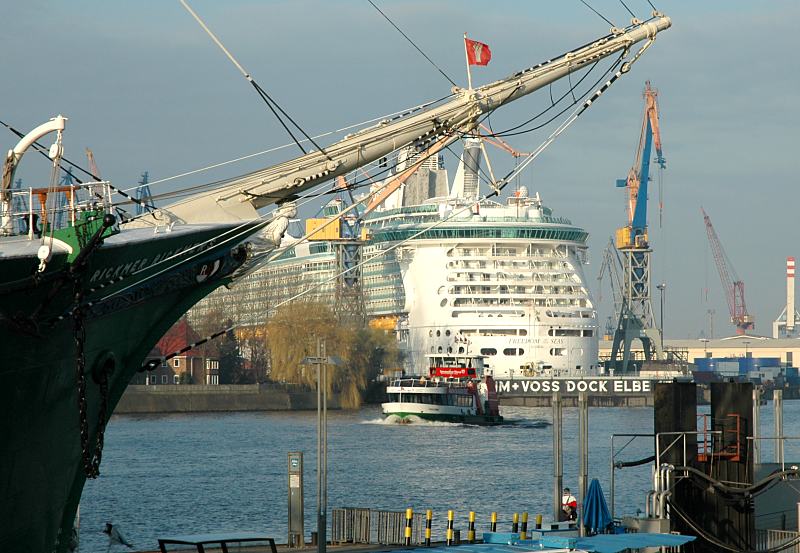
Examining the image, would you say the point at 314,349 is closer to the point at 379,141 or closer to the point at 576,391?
the point at 576,391

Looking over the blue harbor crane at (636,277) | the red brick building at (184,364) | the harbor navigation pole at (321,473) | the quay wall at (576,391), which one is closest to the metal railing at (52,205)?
the harbor navigation pole at (321,473)

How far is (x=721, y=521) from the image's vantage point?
21.1 m

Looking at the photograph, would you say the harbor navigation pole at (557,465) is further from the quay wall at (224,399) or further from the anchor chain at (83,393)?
the quay wall at (224,399)

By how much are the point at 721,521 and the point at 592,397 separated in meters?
87.8

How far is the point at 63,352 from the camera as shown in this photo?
16.3 m

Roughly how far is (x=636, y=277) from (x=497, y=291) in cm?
2452

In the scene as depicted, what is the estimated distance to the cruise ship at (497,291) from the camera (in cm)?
9962

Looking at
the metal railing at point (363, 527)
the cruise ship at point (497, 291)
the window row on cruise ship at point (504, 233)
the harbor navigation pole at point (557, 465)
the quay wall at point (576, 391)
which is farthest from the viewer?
the window row on cruise ship at point (504, 233)

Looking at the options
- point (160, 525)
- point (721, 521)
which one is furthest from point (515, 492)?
point (721, 521)

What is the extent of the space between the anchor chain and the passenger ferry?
58499mm

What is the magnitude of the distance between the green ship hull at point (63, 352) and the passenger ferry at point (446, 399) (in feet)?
190

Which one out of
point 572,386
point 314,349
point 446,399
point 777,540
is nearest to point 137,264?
point 777,540

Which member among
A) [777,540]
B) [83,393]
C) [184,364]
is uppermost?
[83,393]

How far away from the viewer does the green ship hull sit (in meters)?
15.5
